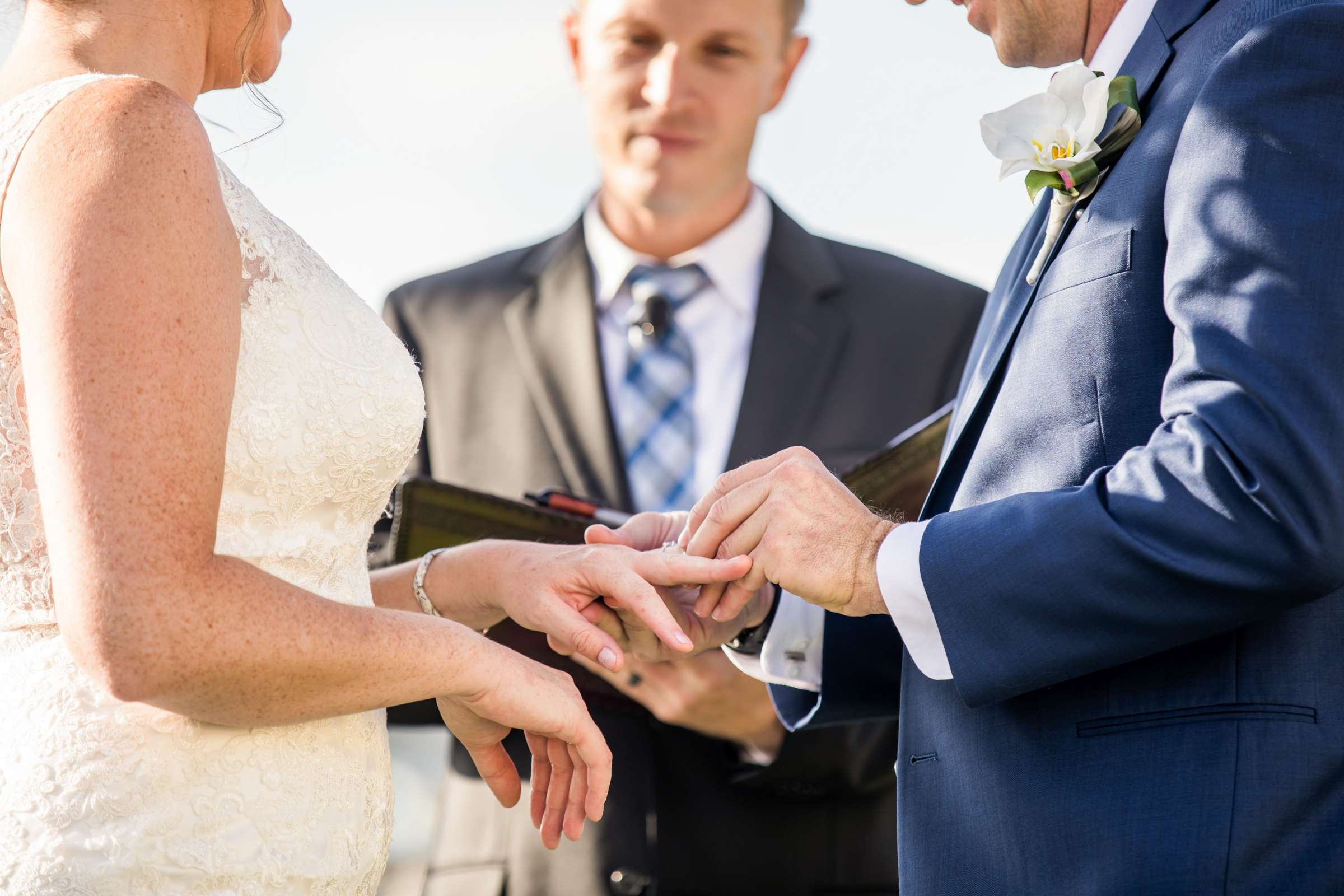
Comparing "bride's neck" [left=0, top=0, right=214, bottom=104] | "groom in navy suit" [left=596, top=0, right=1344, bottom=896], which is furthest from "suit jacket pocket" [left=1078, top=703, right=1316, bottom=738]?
"bride's neck" [left=0, top=0, right=214, bottom=104]

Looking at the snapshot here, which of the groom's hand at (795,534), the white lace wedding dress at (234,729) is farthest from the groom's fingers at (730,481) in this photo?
the white lace wedding dress at (234,729)

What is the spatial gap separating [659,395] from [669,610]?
131 cm

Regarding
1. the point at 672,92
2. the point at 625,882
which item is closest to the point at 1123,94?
the point at 672,92

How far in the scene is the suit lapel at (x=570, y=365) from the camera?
3549 millimetres

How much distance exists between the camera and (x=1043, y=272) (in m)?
2.04

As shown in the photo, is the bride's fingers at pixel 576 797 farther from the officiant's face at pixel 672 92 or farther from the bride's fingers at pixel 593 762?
the officiant's face at pixel 672 92

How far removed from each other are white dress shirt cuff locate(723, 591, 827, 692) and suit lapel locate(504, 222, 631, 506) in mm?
986

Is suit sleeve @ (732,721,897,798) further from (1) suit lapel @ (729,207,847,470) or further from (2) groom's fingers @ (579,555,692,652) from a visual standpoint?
(2) groom's fingers @ (579,555,692,652)

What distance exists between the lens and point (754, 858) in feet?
10.9

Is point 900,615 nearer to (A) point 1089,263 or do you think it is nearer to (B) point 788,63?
(A) point 1089,263

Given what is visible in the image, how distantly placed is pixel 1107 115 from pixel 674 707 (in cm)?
181

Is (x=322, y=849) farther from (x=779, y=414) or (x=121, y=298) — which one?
(x=779, y=414)

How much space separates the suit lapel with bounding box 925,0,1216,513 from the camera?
2.01 m

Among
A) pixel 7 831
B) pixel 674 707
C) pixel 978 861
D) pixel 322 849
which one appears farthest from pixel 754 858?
pixel 7 831
